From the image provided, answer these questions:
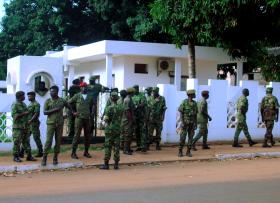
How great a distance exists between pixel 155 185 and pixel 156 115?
4847 mm

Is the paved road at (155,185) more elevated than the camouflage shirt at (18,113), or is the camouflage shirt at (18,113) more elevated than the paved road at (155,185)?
Answer: the camouflage shirt at (18,113)

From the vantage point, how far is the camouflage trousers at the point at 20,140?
1154 cm

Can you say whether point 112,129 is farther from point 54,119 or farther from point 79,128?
point 79,128

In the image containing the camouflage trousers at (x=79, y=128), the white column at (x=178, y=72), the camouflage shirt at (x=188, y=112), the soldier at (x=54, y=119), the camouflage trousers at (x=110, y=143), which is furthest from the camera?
the white column at (x=178, y=72)

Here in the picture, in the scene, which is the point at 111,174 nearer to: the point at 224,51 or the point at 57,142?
the point at 57,142

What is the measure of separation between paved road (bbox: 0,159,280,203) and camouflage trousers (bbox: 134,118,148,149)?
1522 mm

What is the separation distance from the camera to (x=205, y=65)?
2158 centimetres

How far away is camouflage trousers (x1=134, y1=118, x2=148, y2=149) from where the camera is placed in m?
13.4

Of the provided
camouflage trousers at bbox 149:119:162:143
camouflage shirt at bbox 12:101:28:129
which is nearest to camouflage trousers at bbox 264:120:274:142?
camouflage trousers at bbox 149:119:162:143

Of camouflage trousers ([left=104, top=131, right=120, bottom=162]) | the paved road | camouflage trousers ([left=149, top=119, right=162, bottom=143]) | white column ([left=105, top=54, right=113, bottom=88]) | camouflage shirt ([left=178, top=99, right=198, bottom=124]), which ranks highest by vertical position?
white column ([left=105, top=54, right=113, bottom=88])

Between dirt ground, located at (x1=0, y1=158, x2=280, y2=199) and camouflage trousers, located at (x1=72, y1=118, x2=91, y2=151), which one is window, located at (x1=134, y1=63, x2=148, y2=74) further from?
dirt ground, located at (x1=0, y1=158, x2=280, y2=199)

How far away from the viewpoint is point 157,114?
1396 centimetres

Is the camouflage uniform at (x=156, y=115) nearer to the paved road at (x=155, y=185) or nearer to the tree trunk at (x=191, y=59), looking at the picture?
the paved road at (x=155, y=185)

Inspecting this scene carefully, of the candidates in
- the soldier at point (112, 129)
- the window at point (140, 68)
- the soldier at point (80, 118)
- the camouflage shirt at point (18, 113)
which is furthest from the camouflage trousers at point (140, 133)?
the window at point (140, 68)
